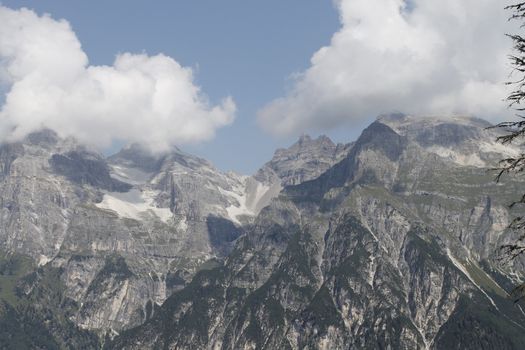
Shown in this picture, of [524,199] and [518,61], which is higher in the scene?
[518,61]

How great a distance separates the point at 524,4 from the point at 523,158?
7.80m

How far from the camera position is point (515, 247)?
36000 mm

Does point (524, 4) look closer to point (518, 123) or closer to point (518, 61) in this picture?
point (518, 61)

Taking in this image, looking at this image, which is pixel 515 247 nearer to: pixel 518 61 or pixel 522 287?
pixel 522 287

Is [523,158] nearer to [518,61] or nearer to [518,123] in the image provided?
[518,123]

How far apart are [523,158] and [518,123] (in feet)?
5.87

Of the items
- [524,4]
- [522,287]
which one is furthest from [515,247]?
[524,4]

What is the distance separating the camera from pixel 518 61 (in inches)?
1359

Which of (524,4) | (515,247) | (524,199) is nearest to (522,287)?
(515,247)

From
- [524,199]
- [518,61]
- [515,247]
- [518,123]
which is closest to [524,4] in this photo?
[518,61]

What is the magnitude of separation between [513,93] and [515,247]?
7.77m

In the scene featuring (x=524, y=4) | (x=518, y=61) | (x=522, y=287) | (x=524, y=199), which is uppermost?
(x=524, y=4)

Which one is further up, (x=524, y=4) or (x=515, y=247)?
(x=524, y=4)

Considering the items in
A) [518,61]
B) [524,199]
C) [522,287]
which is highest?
[518,61]
